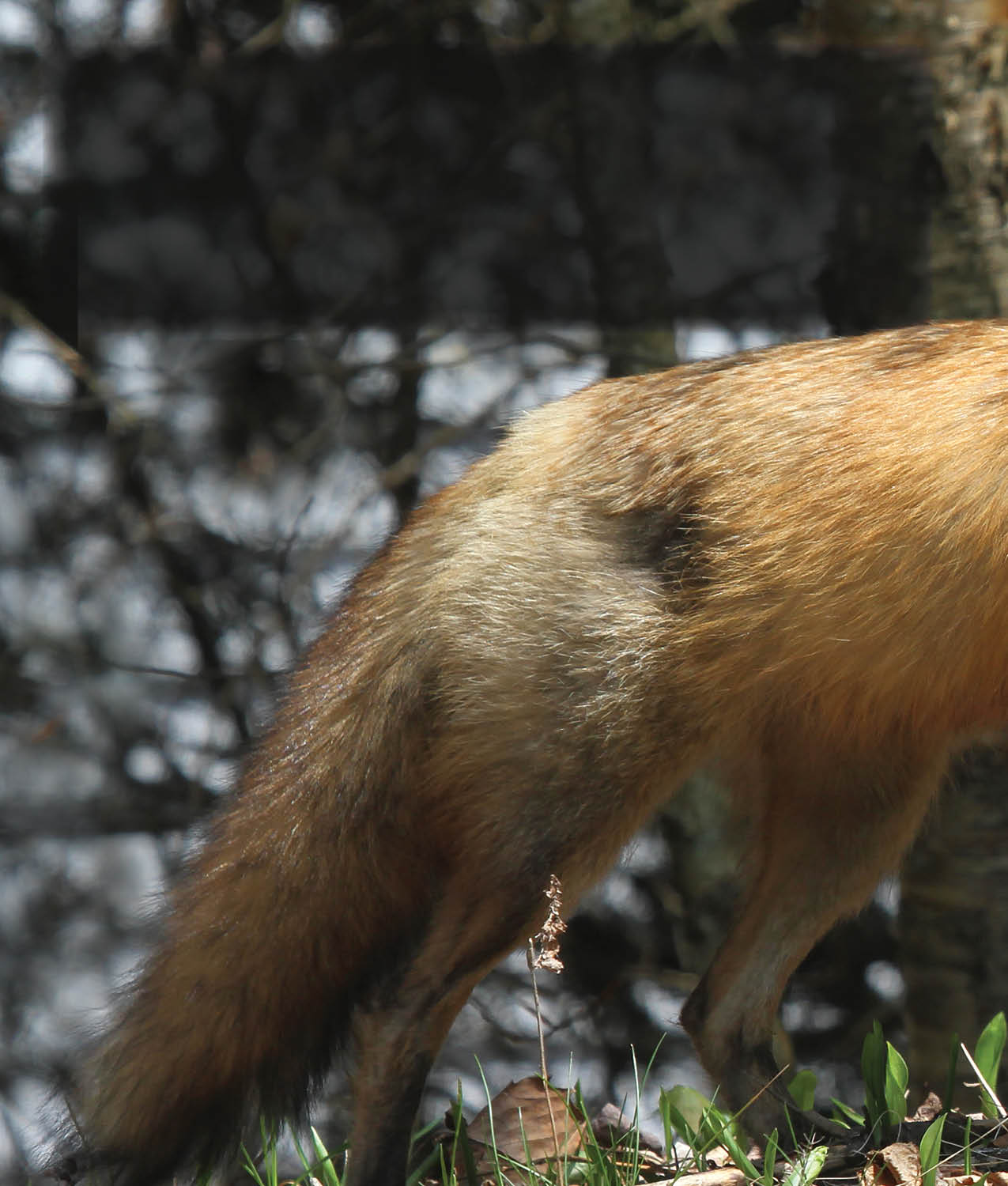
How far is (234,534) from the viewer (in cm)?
540

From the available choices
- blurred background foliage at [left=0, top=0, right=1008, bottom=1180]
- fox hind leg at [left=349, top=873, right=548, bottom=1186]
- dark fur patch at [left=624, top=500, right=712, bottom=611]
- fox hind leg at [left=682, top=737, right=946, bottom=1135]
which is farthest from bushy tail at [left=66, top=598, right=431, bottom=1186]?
blurred background foliage at [left=0, top=0, right=1008, bottom=1180]

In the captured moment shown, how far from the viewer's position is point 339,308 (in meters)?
5.41

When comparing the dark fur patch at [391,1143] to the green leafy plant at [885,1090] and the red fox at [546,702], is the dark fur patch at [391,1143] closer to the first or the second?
the red fox at [546,702]

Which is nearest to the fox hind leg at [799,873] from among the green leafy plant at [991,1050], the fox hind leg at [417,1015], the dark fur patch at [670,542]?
the green leafy plant at [991,1050]

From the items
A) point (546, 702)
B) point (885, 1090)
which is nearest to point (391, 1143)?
point (546, 702)

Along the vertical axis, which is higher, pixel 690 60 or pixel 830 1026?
pixel 690 60

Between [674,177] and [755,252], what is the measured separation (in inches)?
16.9

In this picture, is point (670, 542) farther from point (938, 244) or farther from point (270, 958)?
point (938, 244)

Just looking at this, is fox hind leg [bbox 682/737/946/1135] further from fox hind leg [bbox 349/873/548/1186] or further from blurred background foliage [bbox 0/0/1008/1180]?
blurred background foliage [bbox 0/0/1008/1180]

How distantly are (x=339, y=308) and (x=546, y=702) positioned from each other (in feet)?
9.00

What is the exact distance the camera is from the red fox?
3.11 m

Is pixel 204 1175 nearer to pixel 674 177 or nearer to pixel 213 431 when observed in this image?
pixel 213 431

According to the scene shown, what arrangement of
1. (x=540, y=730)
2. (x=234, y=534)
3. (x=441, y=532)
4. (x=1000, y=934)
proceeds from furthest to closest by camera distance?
1. (x=234, y=534)
2. (x=1000, y=934)
3. (x=441, y=532)
4. (x=540, y=730)

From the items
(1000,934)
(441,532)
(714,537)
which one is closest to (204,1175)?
(441,532)
